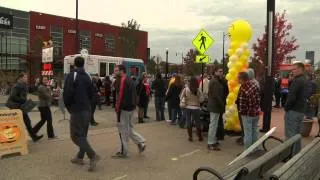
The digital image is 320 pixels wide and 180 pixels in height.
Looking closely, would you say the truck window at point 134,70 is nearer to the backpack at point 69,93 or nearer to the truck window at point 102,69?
the truck window at point 102,69

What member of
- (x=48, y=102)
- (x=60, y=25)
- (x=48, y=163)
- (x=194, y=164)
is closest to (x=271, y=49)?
(x=194, y=164)

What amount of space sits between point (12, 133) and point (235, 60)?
20.1 ft

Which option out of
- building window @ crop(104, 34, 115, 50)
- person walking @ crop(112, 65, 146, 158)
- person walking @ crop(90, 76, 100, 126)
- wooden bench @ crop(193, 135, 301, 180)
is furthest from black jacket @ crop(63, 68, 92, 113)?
building window @ crop(104, 34, 115, 50)

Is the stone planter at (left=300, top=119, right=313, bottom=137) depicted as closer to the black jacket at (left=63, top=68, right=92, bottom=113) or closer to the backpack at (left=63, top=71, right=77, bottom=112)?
the black jacket at (left=63, top=68, right=92, bottom=113)

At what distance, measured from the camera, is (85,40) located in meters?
72.4

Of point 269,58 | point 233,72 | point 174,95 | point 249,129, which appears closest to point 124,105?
point 249,129

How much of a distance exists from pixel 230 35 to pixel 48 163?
21.1ft

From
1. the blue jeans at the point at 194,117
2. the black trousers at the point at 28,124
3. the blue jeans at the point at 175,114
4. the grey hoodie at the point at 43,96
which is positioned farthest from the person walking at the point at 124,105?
the blue jeans at the point at 175,114

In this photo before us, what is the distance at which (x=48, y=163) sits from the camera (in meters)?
8.41

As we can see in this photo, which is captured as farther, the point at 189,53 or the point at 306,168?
the point at 189,53

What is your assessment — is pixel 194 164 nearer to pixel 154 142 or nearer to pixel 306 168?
pixel 154 142

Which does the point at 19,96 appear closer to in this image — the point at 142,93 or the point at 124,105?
the point at 124,105

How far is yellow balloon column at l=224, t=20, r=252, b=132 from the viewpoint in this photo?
12.1 metres

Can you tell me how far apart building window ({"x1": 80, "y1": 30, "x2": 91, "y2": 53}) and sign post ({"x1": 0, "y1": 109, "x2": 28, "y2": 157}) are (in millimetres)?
62749
